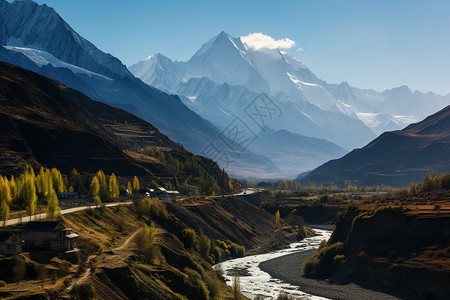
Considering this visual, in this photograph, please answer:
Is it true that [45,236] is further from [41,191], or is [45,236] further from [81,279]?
[41,191]

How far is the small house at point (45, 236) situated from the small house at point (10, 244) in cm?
528

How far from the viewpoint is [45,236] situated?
75.7 m

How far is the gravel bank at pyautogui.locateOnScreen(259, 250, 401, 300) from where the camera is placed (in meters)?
111

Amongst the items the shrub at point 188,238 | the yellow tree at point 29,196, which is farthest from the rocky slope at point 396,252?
the yellow tree at point 29,196

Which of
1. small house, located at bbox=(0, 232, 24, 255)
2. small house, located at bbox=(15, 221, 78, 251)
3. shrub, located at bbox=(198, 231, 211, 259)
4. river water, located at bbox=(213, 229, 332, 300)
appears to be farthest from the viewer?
shrub, located at bbox=(198, 231, 211, 259)

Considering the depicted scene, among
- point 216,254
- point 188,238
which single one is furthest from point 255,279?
point 216,254

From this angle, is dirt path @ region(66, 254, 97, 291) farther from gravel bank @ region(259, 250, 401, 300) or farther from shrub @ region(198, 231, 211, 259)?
shrub @ region(198, 231, 211, 259)

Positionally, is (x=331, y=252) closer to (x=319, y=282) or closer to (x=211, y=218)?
(x=319, y=282)

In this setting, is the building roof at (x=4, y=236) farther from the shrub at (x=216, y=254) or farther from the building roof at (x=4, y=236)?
the shrub at (x=216, y=254)

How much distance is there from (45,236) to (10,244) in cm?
772

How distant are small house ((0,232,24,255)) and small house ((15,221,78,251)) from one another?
208 inches

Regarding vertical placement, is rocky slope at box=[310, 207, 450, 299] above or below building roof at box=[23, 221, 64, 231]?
below

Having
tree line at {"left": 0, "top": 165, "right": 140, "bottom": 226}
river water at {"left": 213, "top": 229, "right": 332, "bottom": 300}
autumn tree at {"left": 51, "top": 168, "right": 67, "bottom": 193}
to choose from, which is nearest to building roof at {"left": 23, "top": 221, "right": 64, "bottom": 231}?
tree line at {"left": 0, "top": 165, "right": 140, "bottom": 226}

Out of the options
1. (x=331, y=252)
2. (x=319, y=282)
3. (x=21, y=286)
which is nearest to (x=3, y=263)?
(x=21, y=286)
